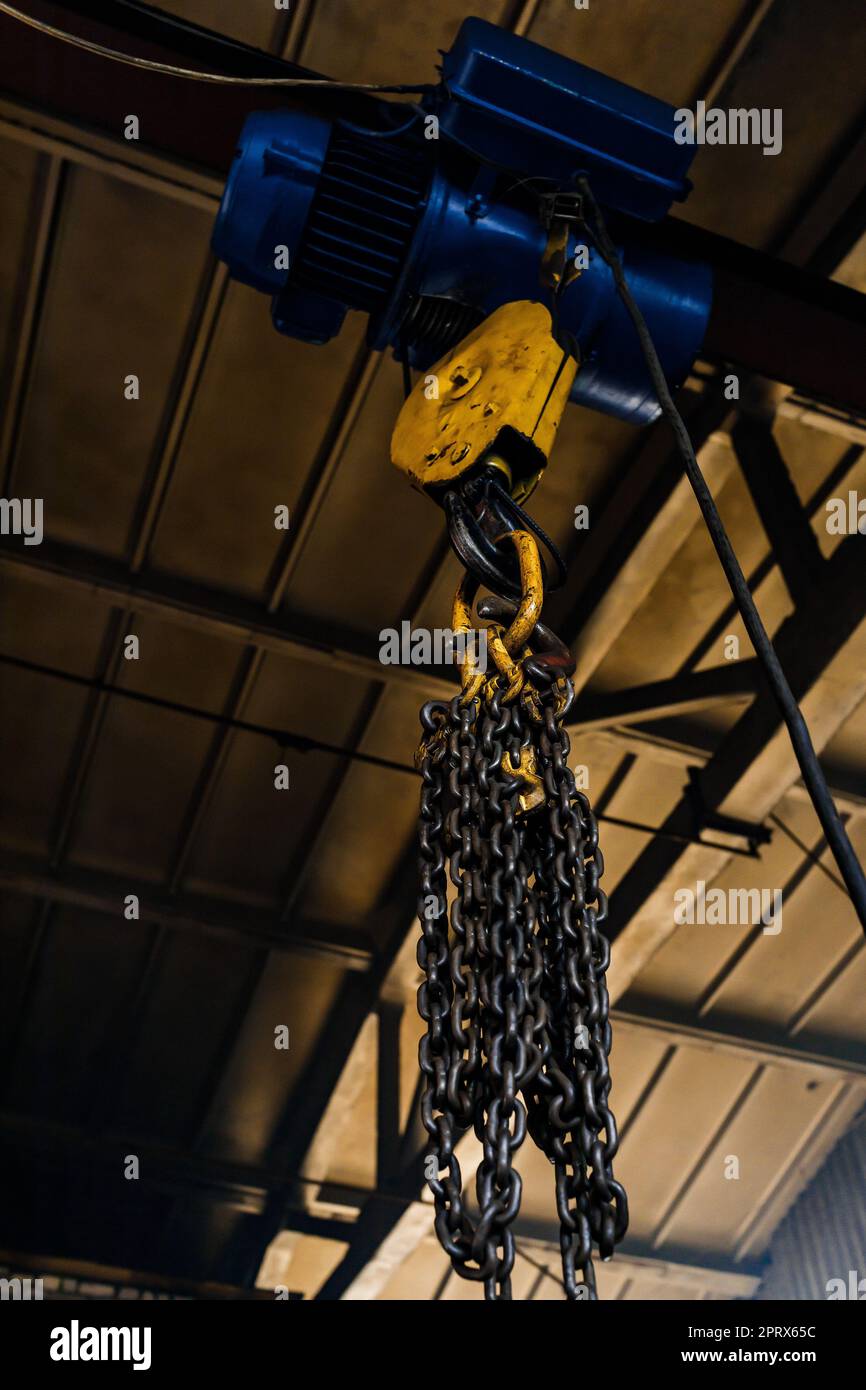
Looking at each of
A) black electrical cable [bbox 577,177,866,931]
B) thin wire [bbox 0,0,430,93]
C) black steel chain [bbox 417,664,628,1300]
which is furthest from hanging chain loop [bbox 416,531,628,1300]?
thin wire [bbox 0,0,430,93]

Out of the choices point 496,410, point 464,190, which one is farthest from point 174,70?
point 496,410

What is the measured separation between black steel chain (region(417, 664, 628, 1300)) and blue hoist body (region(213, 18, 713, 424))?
45.7 inches

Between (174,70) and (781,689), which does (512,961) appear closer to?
(781,689)

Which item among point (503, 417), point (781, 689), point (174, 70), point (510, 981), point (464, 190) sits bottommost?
point (510, 981)

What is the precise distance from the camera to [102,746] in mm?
5809

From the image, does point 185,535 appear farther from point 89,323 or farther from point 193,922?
point 193,922

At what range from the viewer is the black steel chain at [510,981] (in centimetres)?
120

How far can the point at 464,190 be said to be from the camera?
2338 millimetres

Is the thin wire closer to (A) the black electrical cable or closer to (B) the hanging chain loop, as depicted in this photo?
(A) the black electrical cable

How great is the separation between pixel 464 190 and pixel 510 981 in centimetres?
173

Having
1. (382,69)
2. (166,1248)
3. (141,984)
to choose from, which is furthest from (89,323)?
(166,1248)

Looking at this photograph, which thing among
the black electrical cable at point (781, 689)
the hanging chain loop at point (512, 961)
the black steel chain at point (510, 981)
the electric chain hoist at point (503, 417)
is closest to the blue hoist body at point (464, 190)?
the electric chain hoist at point (503, 417)

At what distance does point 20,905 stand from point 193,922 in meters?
1.01

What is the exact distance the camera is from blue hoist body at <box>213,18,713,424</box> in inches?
90.4
